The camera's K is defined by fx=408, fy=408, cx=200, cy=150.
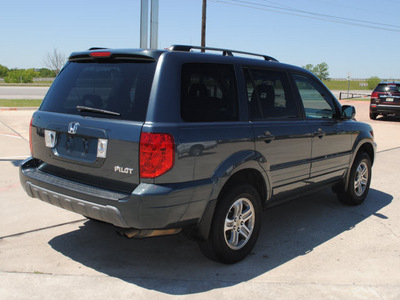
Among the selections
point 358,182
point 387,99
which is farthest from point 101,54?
point 387,99

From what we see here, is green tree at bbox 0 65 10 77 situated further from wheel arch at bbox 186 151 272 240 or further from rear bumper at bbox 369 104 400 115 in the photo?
wheel arch at bbox 186 151 272 240

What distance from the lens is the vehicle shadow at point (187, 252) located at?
11.3ft

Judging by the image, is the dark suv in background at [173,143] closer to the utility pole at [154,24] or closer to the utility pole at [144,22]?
the utility pole at [144,22]

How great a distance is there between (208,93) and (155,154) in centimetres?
81

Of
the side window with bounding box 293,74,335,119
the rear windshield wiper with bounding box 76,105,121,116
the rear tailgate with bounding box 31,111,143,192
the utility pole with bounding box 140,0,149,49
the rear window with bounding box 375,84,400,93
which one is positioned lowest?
the rear tailgate with bounding box 31,111,143,192

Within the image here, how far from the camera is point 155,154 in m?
2.98

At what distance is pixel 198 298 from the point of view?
313 centimetres

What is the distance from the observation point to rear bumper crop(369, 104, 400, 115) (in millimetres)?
18109

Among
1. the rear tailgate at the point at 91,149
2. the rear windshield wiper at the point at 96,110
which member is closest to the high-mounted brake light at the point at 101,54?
the rear windshield wiper at the point at 96,110

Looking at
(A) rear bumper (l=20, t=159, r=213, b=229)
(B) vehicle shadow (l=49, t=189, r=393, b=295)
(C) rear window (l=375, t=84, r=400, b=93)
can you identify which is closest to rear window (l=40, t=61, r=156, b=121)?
(A) rear bumper (l=20, t=159, r=213, b=229)

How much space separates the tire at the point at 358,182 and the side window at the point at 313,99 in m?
0.97

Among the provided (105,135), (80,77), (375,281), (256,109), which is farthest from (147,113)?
(375,281)

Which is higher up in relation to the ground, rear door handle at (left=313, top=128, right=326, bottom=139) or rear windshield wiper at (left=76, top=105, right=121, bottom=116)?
rear windshield wiper at (left=76, top=105, right=121, bottom=116)

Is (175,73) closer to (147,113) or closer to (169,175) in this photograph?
(147,113)
